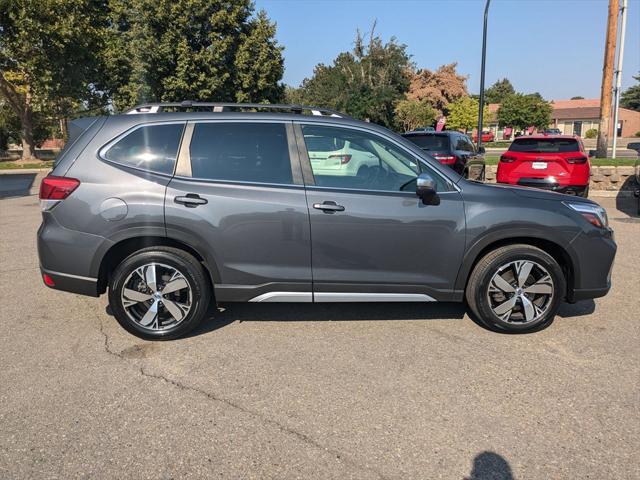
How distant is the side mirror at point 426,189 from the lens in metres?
3.75

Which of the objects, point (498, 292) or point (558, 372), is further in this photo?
point (498, 292)

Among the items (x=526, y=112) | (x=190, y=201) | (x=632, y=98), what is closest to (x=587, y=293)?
(x=190, y=201)

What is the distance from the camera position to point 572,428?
2828mm

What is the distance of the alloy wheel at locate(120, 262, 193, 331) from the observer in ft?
12.7

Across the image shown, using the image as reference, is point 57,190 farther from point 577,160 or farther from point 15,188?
point 15,188

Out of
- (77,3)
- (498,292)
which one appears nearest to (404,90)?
(77,3)

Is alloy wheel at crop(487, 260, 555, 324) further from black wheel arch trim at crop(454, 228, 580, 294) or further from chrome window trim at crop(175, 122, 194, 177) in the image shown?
chrome window trim at crop(175, 122, 194, 177)

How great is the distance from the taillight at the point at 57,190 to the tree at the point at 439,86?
2554 inches

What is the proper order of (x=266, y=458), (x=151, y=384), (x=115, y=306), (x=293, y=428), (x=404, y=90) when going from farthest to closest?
(x=404, y=90)
(x=115, y=306)
(x=151, y=384)
(x=293, y=428)
(x=266, y=458)

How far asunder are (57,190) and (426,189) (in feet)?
9.42

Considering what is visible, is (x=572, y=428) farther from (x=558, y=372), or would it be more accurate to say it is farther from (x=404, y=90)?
(x=404, y=90)

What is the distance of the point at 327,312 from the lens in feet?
15.3

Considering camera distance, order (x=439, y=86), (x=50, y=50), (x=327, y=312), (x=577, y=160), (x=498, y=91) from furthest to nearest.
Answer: (x=498, y=91), (x=439, y=86), (x=50, y=50), (x=577, y=160), (x=327, y=312)

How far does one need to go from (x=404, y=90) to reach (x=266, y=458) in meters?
64.0
